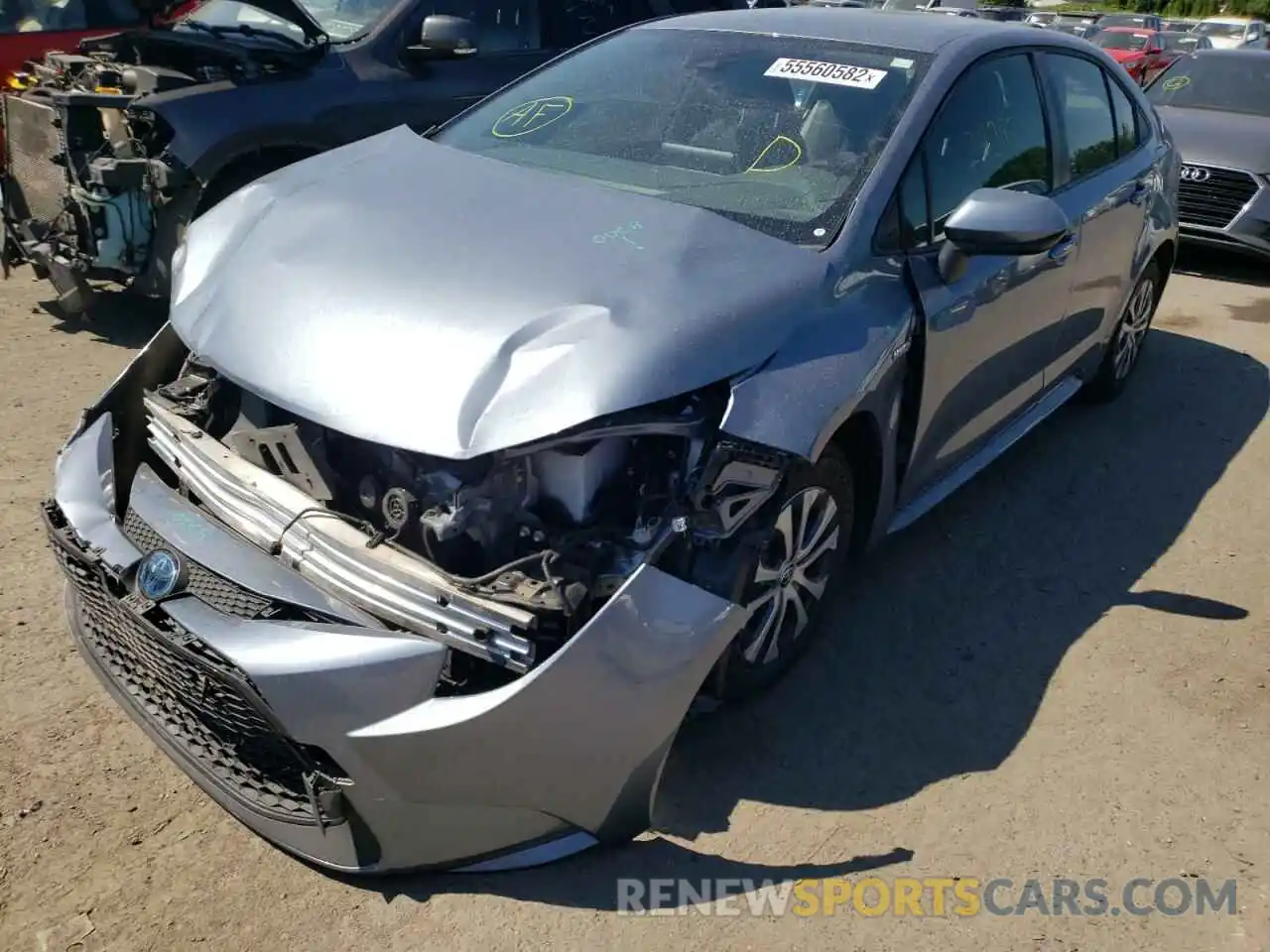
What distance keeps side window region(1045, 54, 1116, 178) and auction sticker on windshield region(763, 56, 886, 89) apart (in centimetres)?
115

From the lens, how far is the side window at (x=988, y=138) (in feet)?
11.5

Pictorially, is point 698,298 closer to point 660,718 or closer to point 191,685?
point 660,718

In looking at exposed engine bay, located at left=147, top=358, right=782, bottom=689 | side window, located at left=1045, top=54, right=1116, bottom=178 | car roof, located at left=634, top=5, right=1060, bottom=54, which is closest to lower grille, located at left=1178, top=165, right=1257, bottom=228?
side window, located at left=1045, top=54, right=1116, bottom=178

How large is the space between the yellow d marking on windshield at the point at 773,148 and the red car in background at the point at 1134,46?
17.1m

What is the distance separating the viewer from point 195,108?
18.3ft

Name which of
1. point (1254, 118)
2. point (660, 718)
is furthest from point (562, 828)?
point (1254, 118)

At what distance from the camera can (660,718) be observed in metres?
2.48

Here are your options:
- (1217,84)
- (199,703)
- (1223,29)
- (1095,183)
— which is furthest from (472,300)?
(1223,29)

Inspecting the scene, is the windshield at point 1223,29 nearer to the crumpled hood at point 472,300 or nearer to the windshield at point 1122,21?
the windshield at point 1122,21

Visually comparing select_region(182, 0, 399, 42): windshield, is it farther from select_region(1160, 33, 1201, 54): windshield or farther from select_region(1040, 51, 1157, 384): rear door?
select_region(1160, 33, 1201, 54): windshield

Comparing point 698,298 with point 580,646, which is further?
point 698,298

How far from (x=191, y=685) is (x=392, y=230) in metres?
1.25

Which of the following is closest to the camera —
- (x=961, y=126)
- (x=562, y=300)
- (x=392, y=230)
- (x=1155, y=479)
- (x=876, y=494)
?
(x=562, y=300)

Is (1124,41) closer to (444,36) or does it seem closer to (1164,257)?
(1164,257)
